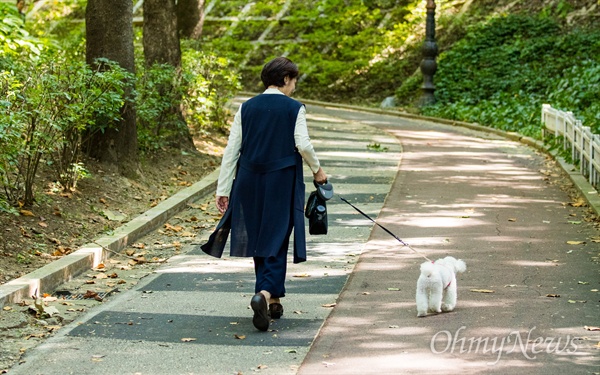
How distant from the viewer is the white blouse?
23.0ft

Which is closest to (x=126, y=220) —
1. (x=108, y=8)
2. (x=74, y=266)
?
(x=74, y=266)

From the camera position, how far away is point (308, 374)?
584 cm

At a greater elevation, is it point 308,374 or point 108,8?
point 108,8

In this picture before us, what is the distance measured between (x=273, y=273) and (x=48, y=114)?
13.2ft

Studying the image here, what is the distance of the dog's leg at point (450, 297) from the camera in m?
7.20

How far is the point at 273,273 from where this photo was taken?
704 cm

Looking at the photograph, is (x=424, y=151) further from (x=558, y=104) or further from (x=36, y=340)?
(x=36, y=340)

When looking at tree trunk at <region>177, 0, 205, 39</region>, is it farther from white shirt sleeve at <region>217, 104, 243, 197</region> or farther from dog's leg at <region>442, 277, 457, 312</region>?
dog's leg at <region>442, 277, 457, 312</region>

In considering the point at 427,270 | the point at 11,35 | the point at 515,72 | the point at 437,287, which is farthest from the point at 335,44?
the point at 427,270

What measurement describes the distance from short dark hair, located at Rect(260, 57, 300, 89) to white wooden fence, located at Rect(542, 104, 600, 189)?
7260 mm

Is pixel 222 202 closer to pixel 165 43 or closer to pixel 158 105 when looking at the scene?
pixel 158 105

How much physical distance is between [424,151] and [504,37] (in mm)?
12463

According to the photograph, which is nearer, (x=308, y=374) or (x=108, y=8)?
(x=308, y=374)

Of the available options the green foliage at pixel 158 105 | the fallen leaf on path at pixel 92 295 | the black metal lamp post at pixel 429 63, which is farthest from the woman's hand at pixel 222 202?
the black metal lamp post at pixel 429 63
